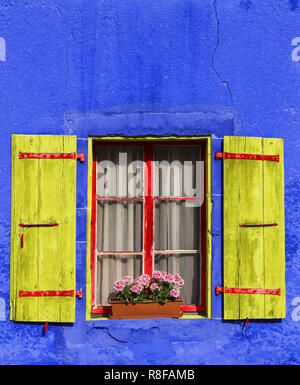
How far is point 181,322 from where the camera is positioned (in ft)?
14.9

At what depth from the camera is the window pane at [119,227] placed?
4.77m

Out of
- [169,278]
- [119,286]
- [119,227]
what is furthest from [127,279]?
[119,227]

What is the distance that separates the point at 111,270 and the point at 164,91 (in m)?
1.58

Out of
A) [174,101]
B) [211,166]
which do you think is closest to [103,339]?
[211,166]

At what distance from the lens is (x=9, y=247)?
178 inches

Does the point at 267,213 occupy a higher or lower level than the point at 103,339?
higher

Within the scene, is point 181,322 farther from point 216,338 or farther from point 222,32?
point 222,32

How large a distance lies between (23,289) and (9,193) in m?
0.79

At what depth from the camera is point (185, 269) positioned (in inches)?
188

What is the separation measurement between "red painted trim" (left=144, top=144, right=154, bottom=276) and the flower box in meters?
0.31

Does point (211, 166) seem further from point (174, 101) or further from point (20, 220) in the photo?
point (20, 220)

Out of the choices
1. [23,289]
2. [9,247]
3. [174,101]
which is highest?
[174,101]

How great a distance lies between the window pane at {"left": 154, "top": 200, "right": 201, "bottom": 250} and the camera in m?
4.79
